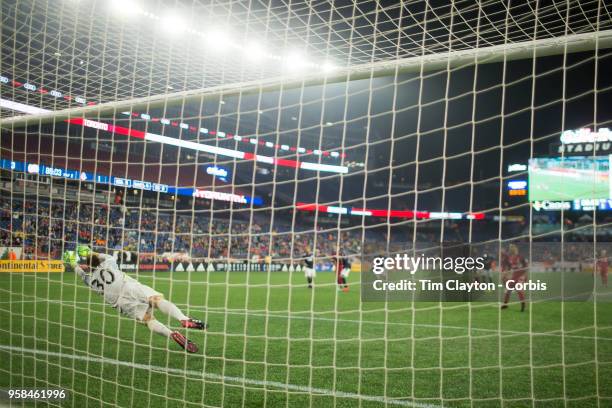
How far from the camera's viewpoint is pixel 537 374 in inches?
208

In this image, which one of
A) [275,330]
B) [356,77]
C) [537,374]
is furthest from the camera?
[275,330]

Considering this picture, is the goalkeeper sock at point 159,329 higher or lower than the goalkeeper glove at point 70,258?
lower

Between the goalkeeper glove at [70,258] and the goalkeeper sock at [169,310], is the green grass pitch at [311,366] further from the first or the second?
the goalkeeper glove at [70,258]

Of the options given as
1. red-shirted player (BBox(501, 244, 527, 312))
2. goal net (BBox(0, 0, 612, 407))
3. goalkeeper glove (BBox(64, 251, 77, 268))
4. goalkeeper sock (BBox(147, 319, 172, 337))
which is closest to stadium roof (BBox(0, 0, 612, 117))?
goal net (BBox(0, 0, 612, 407))

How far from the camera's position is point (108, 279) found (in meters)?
5.36

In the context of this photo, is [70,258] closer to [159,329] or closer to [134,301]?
[134,301]

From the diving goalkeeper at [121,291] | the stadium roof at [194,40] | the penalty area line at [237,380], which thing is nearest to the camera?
the penalty area line at [237,380]

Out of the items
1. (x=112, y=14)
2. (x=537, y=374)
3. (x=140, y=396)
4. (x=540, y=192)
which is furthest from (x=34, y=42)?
(x=540, y=192)

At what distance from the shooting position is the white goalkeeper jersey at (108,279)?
533 cm

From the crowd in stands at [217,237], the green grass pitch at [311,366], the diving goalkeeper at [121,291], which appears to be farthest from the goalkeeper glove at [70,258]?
the crowd in stands at [217,237]

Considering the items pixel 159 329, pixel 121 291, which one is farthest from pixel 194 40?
pixel 159 329

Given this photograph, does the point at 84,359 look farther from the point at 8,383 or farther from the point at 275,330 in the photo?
the point at 275,330

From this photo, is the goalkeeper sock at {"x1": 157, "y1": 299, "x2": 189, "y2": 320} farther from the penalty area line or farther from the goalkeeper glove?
the goalkeeper glove

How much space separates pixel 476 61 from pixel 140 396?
3.82 m
